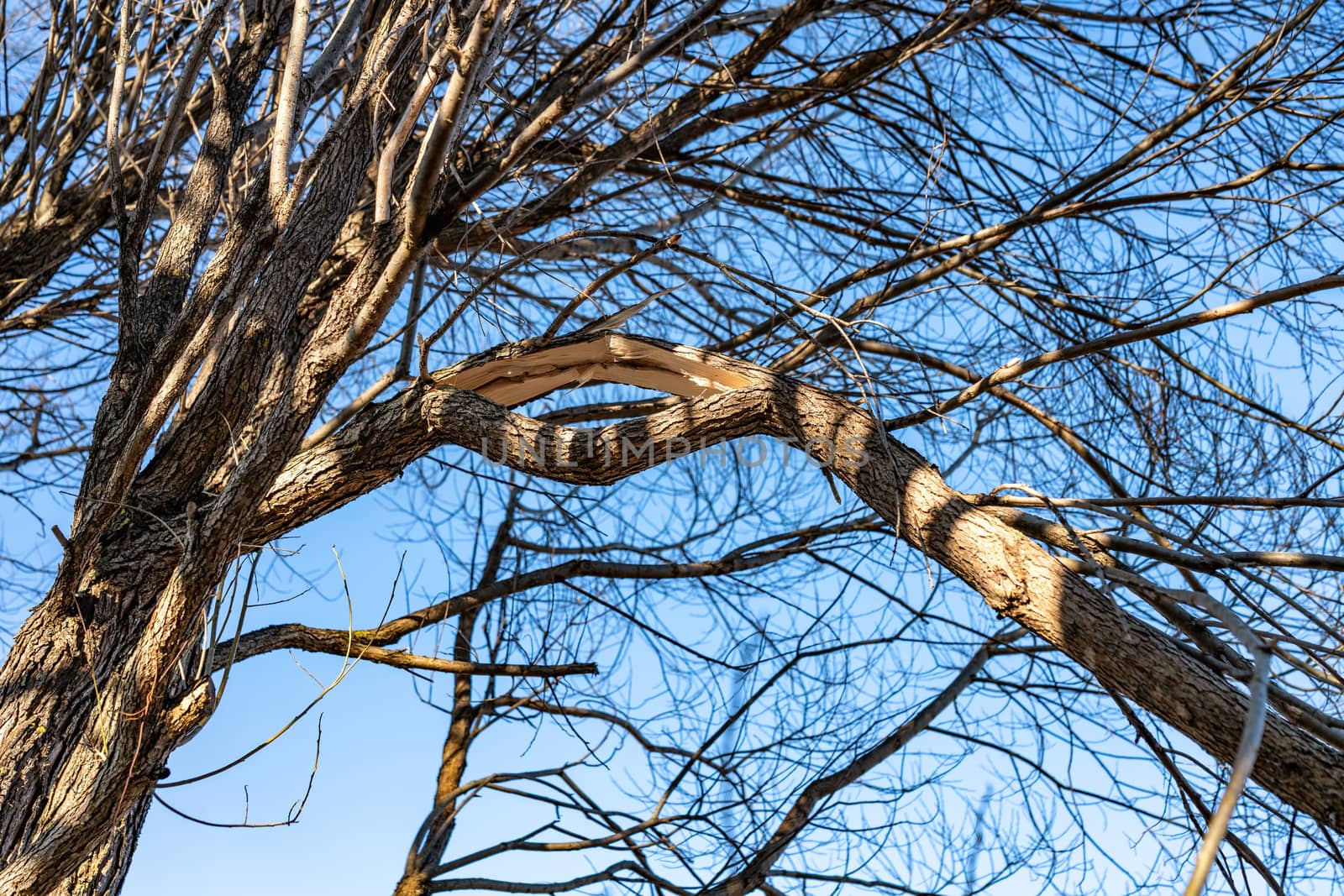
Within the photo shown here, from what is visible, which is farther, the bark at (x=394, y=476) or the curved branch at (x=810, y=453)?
the bark at (x=394, y=476)

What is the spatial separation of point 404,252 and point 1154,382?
291 centimetres

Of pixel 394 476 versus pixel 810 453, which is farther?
pixel 394 476

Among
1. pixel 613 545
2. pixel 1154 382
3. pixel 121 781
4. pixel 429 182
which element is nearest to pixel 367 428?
pixel 429 182

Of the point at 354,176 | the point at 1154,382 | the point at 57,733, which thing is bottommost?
the point at 57,733

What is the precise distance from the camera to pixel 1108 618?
1806 mm

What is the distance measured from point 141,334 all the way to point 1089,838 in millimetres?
3482

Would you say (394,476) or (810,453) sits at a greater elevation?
(394,476)

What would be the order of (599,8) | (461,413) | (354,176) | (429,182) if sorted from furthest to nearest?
(599,8) → (354,176) → (461,413) → (429,182)

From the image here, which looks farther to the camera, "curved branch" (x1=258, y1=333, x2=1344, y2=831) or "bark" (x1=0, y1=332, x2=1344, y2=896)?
"bark" (x1=0, y1=332, x2=1344, y2=896)

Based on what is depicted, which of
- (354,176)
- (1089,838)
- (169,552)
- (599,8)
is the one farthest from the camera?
(599,8)

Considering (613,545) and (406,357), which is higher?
(613,545)

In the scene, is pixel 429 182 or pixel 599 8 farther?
pixel 599 8

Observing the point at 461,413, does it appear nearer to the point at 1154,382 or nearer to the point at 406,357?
the point at 406,357

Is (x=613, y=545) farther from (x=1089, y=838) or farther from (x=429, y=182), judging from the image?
(x=429, y=182)
